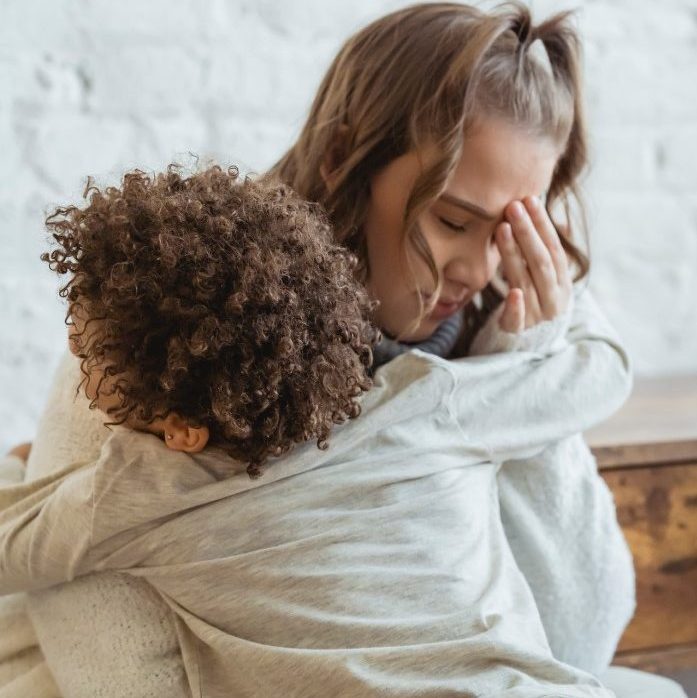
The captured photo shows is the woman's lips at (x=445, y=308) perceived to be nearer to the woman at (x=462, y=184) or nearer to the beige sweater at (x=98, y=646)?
the woman at (x=462, y=184)

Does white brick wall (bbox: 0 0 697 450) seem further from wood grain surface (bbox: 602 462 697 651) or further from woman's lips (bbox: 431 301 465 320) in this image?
wood grain surface (bbox: 602 462 697 651)

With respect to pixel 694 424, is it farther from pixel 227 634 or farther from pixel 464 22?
pixel 227 634

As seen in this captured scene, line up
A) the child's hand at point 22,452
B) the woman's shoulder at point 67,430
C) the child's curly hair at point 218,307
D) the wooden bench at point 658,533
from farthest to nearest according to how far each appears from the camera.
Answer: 1. the wooden bench at point 658,533
2. the child's hand at point 22,452
3. the woman's shoulder at point 67,430
4. the child's curly hair at point 218,307

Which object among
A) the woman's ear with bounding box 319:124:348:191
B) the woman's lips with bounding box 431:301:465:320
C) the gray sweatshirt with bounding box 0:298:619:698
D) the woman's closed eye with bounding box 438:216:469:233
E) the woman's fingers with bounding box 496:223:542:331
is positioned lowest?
the gray sweatshirt with bounding box 0:298:619:698

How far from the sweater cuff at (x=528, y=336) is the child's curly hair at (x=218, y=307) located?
275 millimetres

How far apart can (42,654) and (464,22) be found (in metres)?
0.69

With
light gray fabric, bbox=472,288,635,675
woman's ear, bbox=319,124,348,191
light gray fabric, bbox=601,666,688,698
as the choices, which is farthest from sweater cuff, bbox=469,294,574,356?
light gray fabric, bbox=601,666,688,698

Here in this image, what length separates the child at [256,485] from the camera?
2.35ft

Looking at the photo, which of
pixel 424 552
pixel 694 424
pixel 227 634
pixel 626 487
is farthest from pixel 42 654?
pixel 694 424

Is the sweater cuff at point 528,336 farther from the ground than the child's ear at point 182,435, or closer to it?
closer to it

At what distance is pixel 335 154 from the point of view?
3.35 feet

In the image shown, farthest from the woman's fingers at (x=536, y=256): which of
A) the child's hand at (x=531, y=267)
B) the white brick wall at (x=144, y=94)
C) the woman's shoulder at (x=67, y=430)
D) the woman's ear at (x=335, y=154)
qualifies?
the white brick wall at (x=144, y=94)

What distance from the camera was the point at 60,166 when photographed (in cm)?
143

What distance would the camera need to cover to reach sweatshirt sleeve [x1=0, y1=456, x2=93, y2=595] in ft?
2.53
